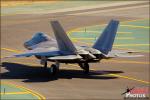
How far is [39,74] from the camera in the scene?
144 feet

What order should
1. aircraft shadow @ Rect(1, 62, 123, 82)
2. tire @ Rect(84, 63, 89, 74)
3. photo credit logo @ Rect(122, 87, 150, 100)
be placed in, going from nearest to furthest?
1. photo credit logo @ Rect(122, 87, 150, 100)
2. aircraft shadow @ Rect(1, 62, 123, 82)
3. tire @ Rect(84, 63, 89, 74)

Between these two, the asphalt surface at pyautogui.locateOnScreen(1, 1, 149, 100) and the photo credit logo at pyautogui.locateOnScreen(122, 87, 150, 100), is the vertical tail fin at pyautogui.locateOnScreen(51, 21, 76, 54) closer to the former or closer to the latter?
the asphalt surface at pyautogui.locateOnScreen(1, 1, 149, 100)

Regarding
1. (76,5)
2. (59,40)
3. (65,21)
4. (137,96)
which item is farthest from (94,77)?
(76,5)

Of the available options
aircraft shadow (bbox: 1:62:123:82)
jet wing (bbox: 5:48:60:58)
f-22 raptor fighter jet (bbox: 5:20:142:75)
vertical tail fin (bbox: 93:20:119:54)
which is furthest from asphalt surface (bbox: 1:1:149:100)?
vertical tail fin (bbox: 93:20:119:54)

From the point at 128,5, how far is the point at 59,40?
5802 cm

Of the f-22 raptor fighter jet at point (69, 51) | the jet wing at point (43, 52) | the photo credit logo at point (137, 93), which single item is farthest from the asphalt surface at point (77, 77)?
the jet wing at point (43, 52)

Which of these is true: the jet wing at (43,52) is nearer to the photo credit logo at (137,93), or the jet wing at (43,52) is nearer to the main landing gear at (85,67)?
the main landing gear at (85,67)

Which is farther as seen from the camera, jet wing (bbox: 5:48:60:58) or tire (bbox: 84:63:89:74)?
tire (bbox: 84:63:89:74)

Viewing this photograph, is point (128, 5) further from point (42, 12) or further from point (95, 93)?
point (95, 93)

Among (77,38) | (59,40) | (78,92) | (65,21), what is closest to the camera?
(78,92)

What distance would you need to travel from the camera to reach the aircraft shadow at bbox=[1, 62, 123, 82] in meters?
42.3

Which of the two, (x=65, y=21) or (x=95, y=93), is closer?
(x=95, y=93)

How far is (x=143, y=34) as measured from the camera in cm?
6688

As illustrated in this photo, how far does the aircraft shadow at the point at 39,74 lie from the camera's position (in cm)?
4225
